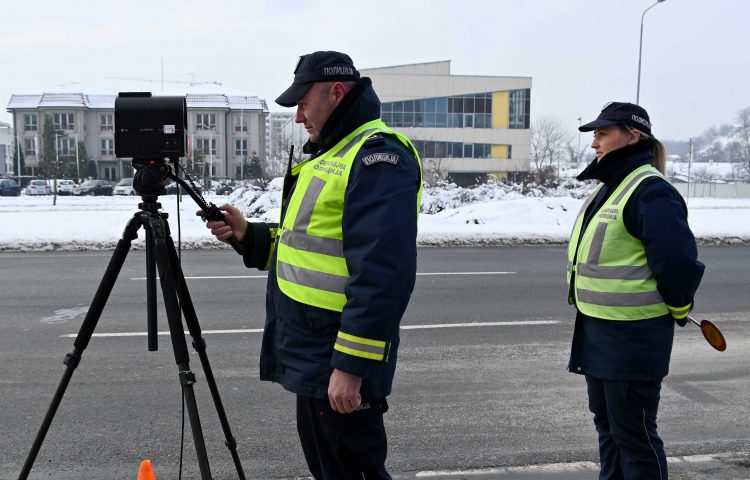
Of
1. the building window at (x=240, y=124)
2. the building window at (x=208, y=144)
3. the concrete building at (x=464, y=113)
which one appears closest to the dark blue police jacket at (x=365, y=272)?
the concrete building at (x=464, y=113)

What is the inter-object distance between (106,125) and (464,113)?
135ft

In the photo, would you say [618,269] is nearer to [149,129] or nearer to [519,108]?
[149,129]

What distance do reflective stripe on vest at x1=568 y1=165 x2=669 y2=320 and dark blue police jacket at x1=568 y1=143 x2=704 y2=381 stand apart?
3 cm

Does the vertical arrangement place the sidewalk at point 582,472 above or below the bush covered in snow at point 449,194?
below

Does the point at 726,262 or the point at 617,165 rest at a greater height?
the point at 617,165

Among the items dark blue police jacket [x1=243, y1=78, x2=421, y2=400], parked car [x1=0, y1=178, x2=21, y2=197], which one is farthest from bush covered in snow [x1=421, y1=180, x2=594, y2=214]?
parked car [x1=0, y1=178, x2=21, y2=197]

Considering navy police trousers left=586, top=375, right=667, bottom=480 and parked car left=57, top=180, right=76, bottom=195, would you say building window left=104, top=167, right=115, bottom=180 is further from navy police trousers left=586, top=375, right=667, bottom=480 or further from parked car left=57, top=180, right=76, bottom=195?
navy police trousers left=586, top=375, right=667, bottom=480

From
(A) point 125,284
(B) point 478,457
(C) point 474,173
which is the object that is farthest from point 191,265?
(C) point 474,173

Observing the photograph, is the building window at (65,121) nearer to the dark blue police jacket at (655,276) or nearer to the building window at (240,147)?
the building window at (240,147)

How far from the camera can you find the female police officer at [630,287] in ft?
9.41

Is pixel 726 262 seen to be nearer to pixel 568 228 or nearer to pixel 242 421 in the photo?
pixel 568 228

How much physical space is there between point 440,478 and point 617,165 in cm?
184

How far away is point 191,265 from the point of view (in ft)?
36.7

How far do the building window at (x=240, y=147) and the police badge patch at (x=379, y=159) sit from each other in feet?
265
